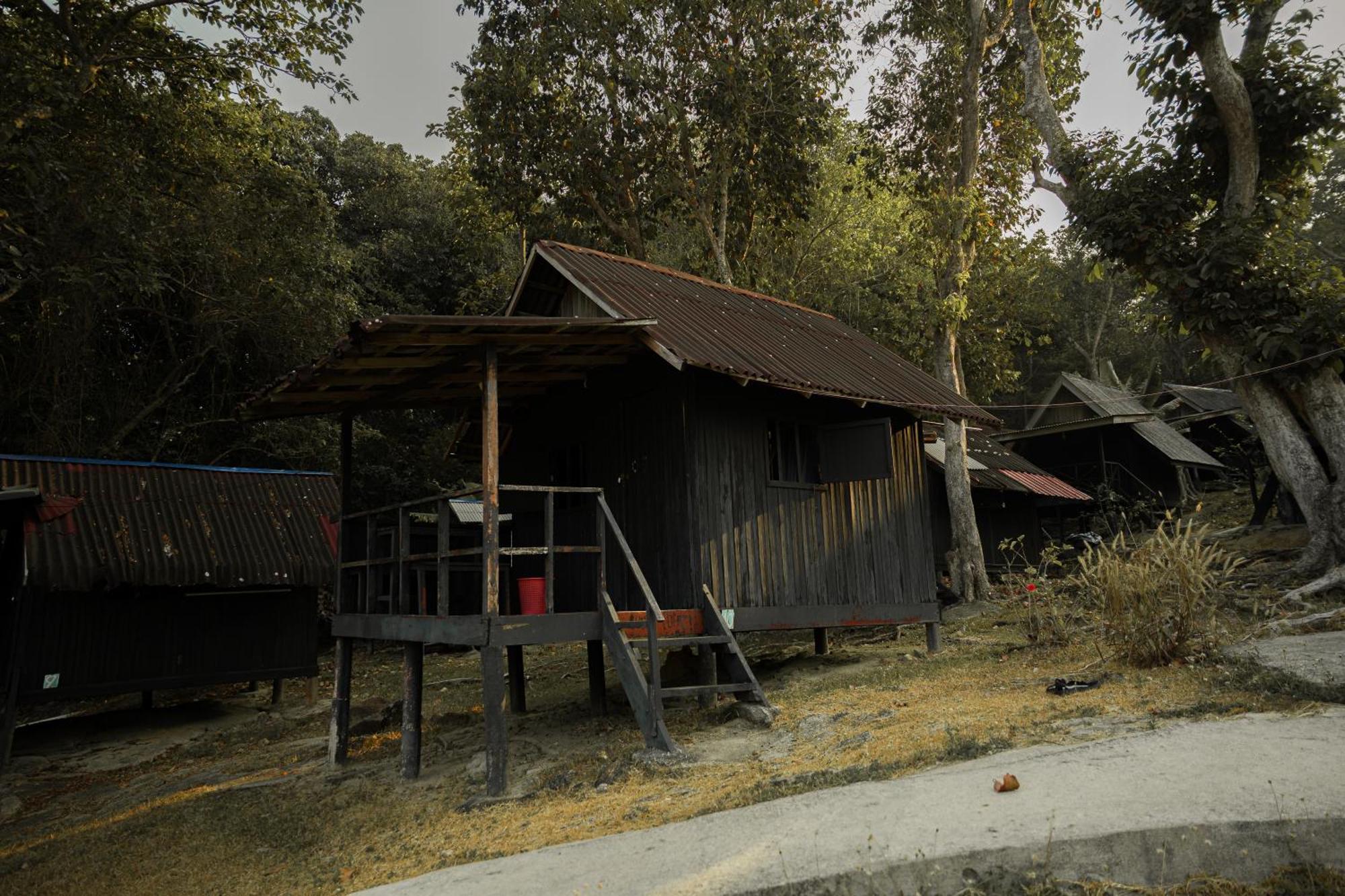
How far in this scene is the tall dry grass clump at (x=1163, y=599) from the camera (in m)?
7.70

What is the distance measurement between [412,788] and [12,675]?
7.22 m

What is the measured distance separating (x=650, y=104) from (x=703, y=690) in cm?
1613

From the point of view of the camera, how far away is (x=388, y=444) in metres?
24.5

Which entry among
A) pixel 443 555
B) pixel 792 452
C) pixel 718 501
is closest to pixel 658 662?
pixel 443 555

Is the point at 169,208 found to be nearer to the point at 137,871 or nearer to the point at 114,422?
the point at 114,422

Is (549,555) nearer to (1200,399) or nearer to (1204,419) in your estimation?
(1204,419)

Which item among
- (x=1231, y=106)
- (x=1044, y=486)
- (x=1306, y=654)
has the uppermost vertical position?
(x=1231, y=106)

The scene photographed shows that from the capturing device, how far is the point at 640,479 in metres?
10.4

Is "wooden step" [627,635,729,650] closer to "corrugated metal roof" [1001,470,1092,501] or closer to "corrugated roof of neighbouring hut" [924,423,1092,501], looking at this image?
"corrugated roof of neighbouring hut" [924,423,1092,501]

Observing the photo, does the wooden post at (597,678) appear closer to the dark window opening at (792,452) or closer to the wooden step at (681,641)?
the wooden step at (681,641)

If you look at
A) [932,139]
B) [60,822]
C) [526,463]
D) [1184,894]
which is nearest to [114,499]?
[60,822]

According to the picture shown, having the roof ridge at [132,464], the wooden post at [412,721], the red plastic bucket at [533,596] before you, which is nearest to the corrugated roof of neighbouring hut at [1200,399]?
the roof ridge at [132,464]

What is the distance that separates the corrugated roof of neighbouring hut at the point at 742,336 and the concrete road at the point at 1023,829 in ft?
15.1

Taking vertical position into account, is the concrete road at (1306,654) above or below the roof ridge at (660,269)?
below
